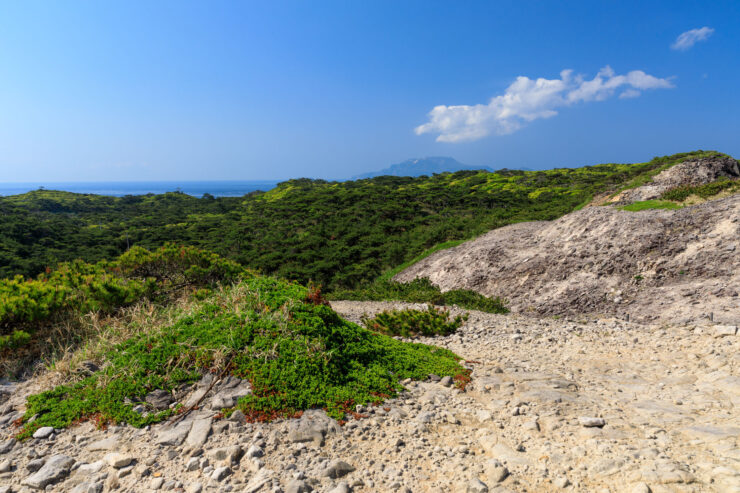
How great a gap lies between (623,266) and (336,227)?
30000 mm

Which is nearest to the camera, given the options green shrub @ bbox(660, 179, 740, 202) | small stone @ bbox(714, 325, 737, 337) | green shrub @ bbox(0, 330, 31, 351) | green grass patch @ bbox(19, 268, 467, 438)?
green grass patch @ bbox(19, 268, 467, 438)

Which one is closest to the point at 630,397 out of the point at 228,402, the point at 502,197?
the point at 228,402

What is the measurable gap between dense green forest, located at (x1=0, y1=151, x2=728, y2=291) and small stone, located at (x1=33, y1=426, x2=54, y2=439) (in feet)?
37.8

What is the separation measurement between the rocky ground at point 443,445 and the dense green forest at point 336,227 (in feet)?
38.7

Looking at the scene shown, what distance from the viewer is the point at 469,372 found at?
5.73 m

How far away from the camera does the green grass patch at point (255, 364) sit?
432cm

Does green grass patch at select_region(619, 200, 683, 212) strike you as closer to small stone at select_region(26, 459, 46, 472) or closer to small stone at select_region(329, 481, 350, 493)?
small stone at select_region(329, 481, 350, 493)

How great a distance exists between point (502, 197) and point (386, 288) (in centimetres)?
3294

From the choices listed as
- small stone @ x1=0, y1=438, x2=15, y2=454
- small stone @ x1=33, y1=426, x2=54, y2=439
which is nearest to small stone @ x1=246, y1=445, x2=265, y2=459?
small stone @ x1=33, y1=426, x2=54, y2=439

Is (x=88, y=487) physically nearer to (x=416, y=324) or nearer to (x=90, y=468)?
(x=90, y=468)

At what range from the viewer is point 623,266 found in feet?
34.1

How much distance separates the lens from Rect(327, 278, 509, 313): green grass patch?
1133 cm

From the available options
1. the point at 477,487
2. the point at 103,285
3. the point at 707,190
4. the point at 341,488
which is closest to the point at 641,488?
the point at 477,487

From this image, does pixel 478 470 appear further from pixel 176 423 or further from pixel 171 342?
pixel 171 342
